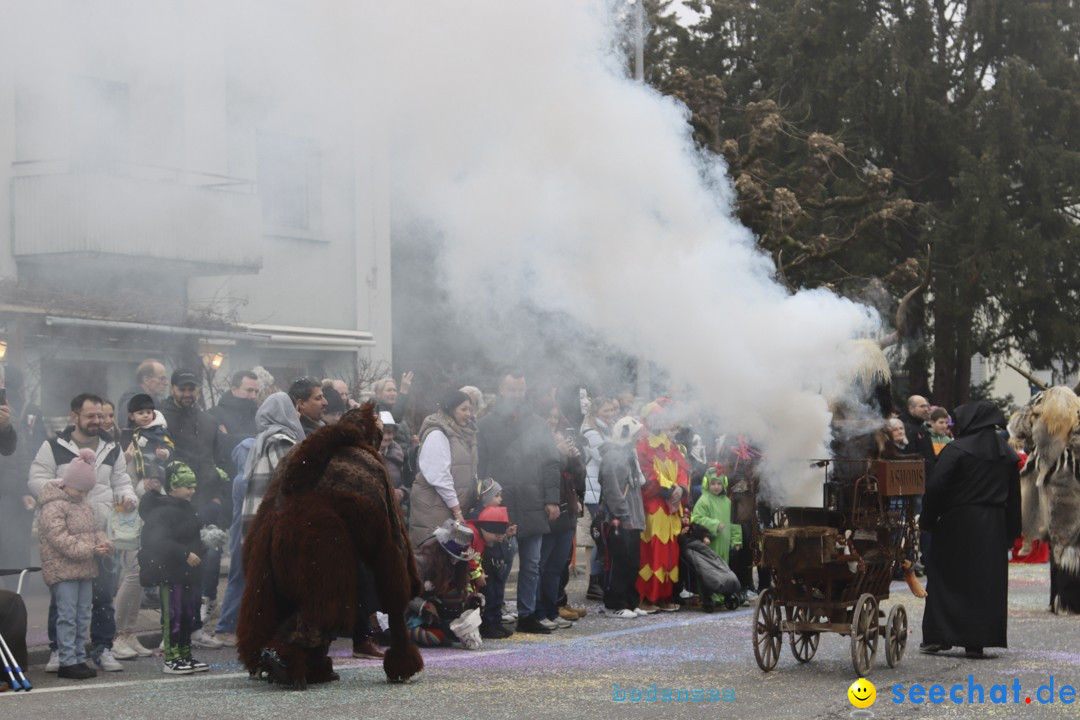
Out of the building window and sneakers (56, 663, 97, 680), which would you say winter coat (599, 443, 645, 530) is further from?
sneakers (56, 663, 97, 680)

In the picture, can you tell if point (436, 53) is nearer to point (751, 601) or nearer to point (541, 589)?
point (541, 589)

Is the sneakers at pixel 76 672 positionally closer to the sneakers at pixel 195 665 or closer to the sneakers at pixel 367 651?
the sneakers at pixel 195 665

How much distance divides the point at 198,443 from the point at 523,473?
2364mm

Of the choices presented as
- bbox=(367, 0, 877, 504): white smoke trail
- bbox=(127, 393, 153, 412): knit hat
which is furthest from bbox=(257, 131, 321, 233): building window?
bbox=(127, 393, 153, 412): knit hat

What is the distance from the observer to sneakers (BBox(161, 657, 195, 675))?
30.2 ft

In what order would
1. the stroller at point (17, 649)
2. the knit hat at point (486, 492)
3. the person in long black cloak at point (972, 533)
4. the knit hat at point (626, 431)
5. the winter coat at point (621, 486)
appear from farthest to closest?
the knit hat at point (626, 431) < the winter coat at point (621, 486) < the knit hat at point (486, 492) < the person in long black cloak at point (972, 533) < the stroller at point (17, 649)

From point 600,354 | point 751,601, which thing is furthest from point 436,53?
point 751,601

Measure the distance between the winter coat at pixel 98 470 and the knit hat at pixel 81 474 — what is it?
0.12 meters

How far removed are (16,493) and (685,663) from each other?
5.27 m

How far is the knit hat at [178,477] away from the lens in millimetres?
9414

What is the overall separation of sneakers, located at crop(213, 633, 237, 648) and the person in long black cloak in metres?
4.68

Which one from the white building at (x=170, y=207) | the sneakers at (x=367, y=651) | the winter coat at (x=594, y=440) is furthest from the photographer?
the winter coat at (x=594, y=440)

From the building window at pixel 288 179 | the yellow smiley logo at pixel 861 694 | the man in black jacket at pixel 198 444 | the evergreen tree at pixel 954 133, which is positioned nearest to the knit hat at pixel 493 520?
the man in black jacket at pixel 198 444

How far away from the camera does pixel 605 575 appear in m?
13.1
